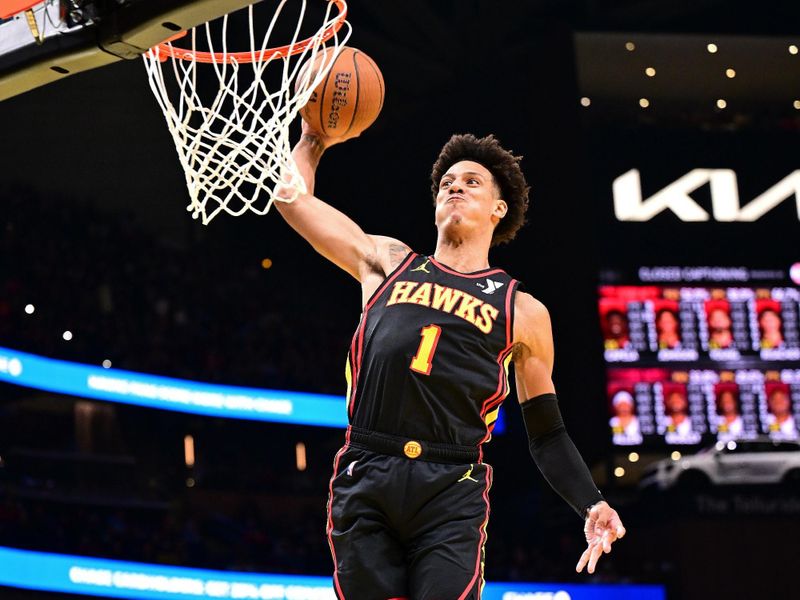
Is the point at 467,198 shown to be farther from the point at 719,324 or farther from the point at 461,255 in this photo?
the point at 719,324

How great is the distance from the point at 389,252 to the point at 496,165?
514mm

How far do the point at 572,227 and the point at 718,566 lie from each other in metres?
3.93

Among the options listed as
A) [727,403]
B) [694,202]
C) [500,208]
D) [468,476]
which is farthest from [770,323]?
[468,476]

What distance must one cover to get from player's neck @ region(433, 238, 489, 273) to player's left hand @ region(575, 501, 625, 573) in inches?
35.6

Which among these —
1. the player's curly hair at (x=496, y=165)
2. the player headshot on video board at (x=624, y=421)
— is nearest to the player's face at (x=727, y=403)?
the player headshot on video board at (x=624, y=421)

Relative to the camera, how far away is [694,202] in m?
13.5

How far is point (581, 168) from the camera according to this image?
43.6ft

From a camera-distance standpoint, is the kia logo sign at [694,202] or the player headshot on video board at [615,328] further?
the kia logo sign at [694,202]

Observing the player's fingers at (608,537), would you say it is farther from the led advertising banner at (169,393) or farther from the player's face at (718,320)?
the led advertising banner at (169,393)

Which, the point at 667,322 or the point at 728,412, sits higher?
the point at 667,322

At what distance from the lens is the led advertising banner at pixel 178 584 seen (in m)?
11.2

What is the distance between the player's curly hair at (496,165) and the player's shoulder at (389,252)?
324mm

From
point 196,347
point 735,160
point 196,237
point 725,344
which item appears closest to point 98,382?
point 196,347

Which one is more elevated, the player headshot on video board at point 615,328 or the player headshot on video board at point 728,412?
the player headshot on video board at point 615,328
